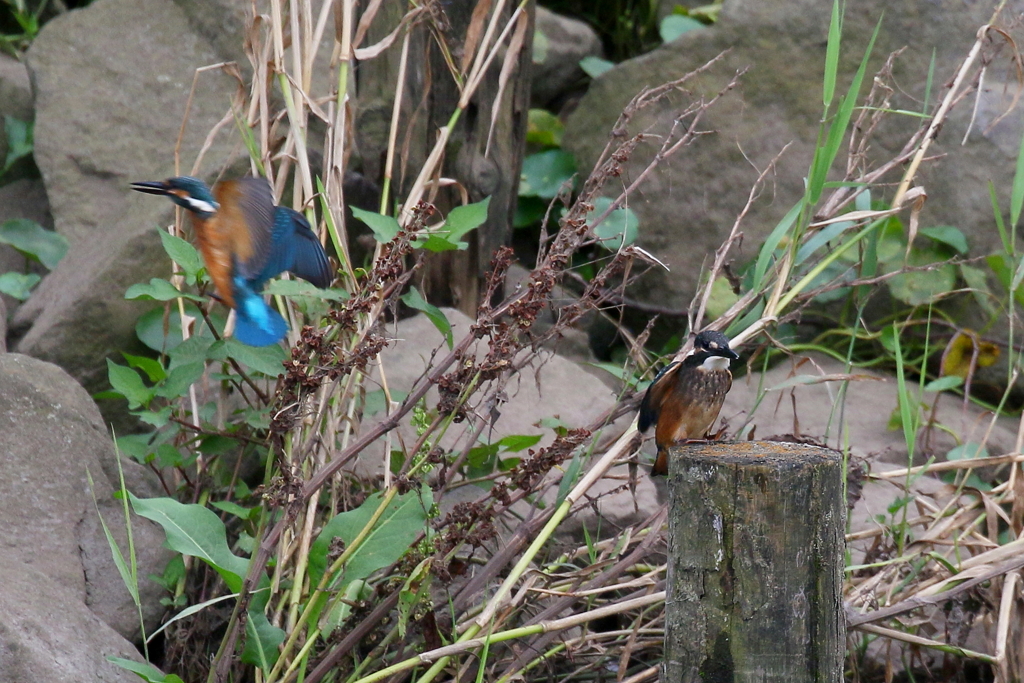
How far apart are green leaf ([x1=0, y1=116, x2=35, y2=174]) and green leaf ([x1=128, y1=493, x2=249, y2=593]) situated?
2964mm

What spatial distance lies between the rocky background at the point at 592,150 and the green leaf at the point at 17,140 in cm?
8

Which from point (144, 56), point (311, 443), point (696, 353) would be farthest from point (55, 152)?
point (696, 353)

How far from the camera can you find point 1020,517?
9.17ft

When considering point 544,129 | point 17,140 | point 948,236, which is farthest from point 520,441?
point 17,140

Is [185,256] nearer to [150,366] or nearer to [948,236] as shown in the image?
[150,366]

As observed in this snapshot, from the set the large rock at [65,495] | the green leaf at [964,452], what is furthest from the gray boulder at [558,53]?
the large rock at [65,495]

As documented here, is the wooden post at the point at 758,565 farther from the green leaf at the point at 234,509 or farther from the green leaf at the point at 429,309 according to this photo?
the green leaf at the point at 234,509

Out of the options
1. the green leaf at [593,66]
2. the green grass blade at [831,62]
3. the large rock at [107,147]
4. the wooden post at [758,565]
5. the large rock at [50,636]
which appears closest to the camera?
the wooden post at [758,565]

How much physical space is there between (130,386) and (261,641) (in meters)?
0.81

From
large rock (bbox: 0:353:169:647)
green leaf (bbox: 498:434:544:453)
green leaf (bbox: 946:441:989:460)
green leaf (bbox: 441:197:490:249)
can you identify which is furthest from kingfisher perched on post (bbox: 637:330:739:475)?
large rock (bbox: 0:353:169:647)

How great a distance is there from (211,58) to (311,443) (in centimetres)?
287

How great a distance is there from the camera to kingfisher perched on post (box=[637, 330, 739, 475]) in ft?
8.05

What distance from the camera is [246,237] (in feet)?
8.07

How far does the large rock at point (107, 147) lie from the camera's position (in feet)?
11.6
